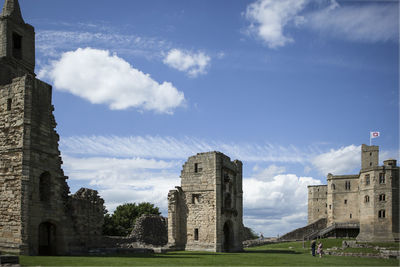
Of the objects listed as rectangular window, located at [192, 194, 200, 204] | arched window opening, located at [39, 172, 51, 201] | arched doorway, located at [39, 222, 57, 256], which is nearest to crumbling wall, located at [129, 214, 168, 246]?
rectangular window, located at [192, 194, 200, 204]

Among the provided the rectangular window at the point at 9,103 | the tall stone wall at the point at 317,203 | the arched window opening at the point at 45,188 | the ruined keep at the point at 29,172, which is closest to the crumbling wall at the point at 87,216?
the ruined keep at the point at 29,172

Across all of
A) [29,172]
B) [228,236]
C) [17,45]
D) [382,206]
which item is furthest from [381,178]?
[29,172]

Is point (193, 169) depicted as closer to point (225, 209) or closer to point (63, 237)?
point (225, 209)

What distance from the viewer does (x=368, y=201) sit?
60281mm

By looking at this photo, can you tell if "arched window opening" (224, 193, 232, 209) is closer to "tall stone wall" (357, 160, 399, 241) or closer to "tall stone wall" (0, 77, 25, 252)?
"tall stone wall" (0, 77, 25, 252)

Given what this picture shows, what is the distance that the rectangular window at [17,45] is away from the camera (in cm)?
3017

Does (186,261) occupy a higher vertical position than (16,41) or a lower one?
lower

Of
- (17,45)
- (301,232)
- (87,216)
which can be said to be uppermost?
(17,45)

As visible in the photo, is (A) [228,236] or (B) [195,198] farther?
(A) [228,236]

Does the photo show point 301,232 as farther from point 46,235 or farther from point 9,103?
point 9,103

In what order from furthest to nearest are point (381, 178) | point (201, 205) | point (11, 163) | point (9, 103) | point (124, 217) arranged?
point (124, 217) < point (381, 178) < point (201, 205) < point (9, 103) < point (11, 163)

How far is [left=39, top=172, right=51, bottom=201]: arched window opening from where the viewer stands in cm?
2527

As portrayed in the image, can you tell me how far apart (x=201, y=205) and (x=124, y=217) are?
91.6ft

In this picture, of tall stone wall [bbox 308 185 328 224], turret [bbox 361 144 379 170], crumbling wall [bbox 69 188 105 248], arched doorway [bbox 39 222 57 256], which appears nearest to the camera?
arched doorway [bbox 39 222 57 256]
